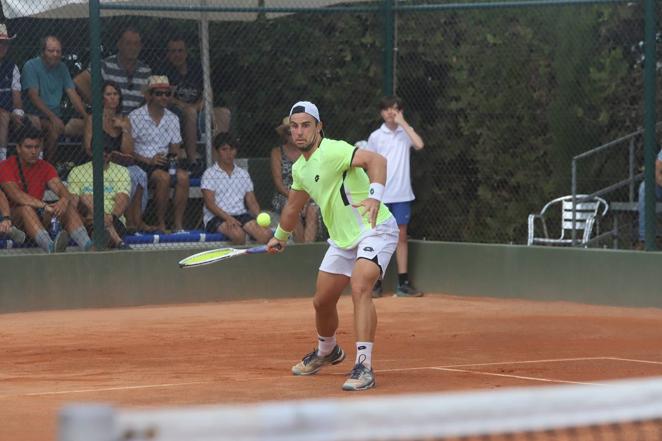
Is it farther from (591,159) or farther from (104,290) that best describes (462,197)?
(104,290)

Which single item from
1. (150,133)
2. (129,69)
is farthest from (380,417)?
(129,69)

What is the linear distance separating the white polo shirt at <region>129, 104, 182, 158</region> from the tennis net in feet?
33.6

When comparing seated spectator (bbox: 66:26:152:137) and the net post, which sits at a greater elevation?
seated spectator (bbox: 66:26:152:137)

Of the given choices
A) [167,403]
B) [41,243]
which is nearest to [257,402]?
[167,403]

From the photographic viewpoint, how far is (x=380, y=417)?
279 cm

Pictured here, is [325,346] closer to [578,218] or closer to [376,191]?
[376,191]

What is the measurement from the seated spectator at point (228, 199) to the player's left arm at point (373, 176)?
17.2ft

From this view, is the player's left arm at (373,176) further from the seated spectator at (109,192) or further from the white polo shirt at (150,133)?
the white polo shirt at (150,133)

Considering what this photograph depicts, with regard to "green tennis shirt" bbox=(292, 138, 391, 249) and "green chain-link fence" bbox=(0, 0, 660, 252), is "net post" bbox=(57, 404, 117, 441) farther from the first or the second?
"green chain-link fence" bbox=(0, 0, 660, 252)

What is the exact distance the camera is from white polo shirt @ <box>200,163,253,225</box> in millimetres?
13242

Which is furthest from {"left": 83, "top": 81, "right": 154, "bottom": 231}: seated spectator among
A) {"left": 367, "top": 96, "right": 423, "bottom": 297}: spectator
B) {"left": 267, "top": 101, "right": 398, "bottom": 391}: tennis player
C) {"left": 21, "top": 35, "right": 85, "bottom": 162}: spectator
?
{"left": 267, "top": 101, "right": 398, "bottom": 391}: tennis player

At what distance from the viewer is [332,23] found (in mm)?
14789

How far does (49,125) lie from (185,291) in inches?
80.3

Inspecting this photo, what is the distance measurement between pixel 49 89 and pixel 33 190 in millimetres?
1070
